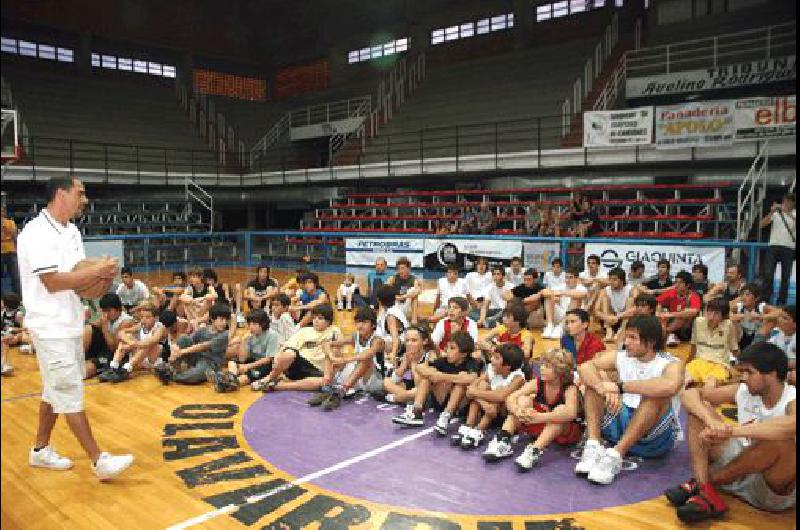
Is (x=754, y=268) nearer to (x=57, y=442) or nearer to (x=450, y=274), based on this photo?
(x=450, y=274)

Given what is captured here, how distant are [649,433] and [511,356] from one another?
1.15 m

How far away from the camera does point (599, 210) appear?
16.0 m

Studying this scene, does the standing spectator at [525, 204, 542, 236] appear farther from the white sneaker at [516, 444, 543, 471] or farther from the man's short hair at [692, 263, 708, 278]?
the white sneaker at [516, 444, 543, 471]

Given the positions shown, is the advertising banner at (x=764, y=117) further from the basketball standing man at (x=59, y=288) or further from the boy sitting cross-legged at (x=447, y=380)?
the basketball standing man at (x=59, y=288)

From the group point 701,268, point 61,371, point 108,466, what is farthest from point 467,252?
point 61,371

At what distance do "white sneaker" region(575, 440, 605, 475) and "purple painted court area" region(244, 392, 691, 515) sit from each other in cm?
8

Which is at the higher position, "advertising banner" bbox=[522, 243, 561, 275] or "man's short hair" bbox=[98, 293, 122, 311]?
"advertising banner" bbox=[522, 243, 561, 275]

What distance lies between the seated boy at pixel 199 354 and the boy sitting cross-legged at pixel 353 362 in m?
1.36

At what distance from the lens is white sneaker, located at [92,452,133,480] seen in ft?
13.8

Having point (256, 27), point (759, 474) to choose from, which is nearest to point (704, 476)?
point (759, 474)

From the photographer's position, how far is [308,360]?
6.78 meters

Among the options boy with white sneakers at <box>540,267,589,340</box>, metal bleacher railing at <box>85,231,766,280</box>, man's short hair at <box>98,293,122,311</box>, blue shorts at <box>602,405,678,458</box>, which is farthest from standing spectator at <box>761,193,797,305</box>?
man's short hair at <box>98,293,122,311</box>

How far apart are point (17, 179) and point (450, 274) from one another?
45.0 ft

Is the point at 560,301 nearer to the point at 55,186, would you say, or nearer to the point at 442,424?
the point at 442,424
